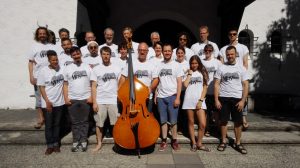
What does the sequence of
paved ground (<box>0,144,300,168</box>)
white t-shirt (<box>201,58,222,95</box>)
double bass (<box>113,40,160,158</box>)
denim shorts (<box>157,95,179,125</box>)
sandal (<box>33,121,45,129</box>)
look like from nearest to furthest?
double bass (<box>113,40,160,158</box>) → paved ground (<box>0,144,300,168</box>) → denim shorts (<box>157,95,179,125</box>) → white t-shirt (<box>201,58,222,95</box>) → sandal (<box>33,121,45,129</box>)

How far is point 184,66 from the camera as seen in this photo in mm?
4832

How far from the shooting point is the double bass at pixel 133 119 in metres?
4.07

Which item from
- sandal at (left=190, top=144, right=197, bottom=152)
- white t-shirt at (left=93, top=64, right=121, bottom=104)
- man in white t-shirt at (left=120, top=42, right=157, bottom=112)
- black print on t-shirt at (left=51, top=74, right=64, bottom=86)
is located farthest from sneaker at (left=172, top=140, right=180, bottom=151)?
black print on t-shirt at (left=51, top=74, right=64, bottom=86)

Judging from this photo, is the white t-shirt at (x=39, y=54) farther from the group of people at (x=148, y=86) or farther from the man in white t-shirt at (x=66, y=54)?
the group of people at (x=148, y=86)

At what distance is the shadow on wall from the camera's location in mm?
8258

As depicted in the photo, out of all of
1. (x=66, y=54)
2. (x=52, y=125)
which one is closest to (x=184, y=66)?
(x=66, y=54)

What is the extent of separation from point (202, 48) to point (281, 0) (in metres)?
4.41

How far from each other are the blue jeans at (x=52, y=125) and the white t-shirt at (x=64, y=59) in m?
0.77

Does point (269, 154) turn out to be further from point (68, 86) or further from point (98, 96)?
point (68, 86)

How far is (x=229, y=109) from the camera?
15.3ft

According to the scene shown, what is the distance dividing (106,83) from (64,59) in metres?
0.97

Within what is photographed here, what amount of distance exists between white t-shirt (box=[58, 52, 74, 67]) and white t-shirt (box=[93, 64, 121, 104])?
1.92ft

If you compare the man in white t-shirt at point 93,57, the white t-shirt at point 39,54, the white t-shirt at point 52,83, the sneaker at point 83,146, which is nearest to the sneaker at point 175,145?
the sneaker at point 83,146

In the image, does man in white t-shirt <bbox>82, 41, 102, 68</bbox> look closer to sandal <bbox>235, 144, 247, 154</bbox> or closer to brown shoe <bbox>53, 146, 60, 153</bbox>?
brown shoe <bbox>53, 146, 60, 153</bbox>
